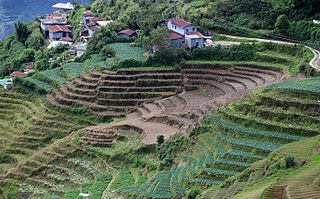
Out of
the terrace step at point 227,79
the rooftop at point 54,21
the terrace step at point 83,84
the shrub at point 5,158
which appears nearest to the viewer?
the shrub at point 5,158

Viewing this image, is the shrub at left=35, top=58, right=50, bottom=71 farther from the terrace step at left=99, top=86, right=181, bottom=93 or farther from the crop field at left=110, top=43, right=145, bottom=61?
the terrace step at left=99, top=86, right=181, bottom=93

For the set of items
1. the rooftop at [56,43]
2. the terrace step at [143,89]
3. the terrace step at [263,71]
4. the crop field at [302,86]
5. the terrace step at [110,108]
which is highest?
the crop field at [302,86]

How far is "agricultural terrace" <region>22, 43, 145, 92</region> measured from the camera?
46.4m

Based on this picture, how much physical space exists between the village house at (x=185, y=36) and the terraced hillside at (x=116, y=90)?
3.51m

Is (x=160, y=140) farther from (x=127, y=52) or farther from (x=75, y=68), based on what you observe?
(x=75, y=68)

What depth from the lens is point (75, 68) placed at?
48531mm

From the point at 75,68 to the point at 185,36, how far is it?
8446 millimetres

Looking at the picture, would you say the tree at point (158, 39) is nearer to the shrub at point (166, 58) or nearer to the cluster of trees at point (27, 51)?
the shrub at point (166, 58)

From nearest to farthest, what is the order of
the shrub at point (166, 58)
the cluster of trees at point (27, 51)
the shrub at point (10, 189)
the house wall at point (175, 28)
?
the shrub at point (10, 189)
the shrub at point (166, 58)
the house wall at point (175, 28)
the cluster of trees at point (27, 51)

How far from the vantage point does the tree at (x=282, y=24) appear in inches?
1852

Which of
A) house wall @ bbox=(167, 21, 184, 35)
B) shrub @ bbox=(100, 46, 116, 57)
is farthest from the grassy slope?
shrub @ bbox=(100, 46, 116, 57)

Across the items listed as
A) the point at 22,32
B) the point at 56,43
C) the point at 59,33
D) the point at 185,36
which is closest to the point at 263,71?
the point at 185,36

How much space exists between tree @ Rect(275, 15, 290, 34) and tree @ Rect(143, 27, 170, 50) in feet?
27.0

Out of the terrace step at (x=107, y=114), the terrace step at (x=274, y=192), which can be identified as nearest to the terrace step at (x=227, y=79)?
the terrace step at (x=107, y=114)
